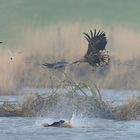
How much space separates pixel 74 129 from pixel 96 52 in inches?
150

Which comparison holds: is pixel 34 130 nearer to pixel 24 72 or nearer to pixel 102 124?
pixel 102 124

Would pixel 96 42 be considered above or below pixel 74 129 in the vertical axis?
above

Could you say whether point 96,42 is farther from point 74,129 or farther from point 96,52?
point 74,129

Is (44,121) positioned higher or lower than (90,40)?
lower

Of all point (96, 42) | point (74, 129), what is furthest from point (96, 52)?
point (74, 129)

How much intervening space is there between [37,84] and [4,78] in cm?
718

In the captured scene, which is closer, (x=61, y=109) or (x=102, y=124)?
(x=102, y=124)

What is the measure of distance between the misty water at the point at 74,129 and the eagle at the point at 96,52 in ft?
7.94

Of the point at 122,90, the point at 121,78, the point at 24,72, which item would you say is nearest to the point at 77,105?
the point at 24,72

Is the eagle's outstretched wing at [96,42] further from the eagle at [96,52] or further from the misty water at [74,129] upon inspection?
the misty water at [74,129]

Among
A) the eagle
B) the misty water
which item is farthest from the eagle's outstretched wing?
the misty water

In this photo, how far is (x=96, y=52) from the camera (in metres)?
23.0

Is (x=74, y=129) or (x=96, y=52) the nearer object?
(x=96, y=52)

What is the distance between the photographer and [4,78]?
1624 inches
